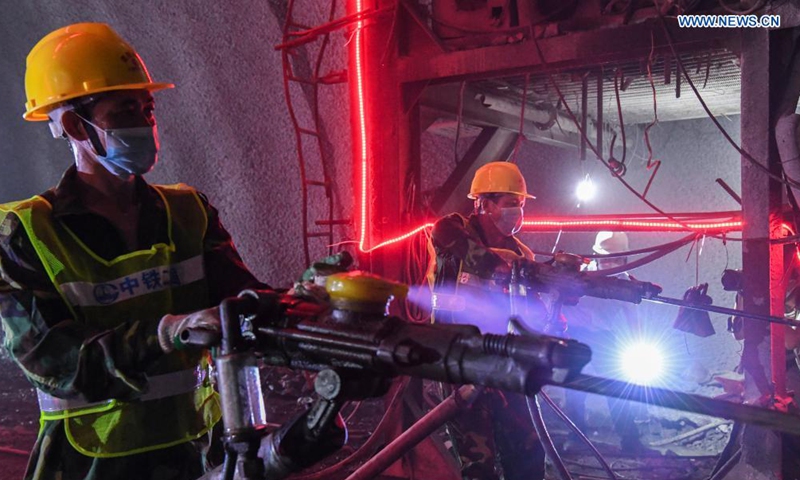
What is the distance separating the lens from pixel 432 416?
3535mm

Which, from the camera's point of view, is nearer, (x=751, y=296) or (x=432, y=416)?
(x=432, y=416)

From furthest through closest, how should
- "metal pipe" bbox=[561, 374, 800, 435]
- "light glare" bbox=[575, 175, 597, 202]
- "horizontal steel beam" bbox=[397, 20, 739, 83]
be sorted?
"light glare" bbox=[575, 175, 597, 202], "horizontal steel beam" bbox=[397, 20, 739, 83], "metal pipe" bbox=[561, 374, 800, 435]

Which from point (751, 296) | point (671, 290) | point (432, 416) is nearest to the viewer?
point (432, 416)

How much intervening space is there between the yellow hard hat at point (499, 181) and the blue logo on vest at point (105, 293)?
366cm

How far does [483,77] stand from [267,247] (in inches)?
177

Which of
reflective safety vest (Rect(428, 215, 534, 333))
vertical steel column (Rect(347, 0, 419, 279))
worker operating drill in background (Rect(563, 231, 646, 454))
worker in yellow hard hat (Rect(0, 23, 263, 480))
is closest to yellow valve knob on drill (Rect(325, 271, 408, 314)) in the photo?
worker in yellow hard hat (Rect(0, 23, 263, 480))

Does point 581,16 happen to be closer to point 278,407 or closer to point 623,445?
point 623,445

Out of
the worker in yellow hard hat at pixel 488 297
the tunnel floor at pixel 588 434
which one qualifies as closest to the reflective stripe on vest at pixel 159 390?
the worker in yellow hard hat at pixel 488 297

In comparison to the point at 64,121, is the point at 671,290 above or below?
below

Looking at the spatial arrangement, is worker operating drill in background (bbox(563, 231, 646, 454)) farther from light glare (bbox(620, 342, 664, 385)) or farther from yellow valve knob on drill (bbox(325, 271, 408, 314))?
yellow valve knob on drill (bbox(325, 271, 408, 314))

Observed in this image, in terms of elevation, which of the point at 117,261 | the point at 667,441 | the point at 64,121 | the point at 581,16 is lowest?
the point at 667,441

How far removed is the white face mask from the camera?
5.18 metres

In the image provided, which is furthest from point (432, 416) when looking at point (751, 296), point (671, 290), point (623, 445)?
point (671, 290)

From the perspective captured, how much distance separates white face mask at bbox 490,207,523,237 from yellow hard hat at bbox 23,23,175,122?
322 cm
